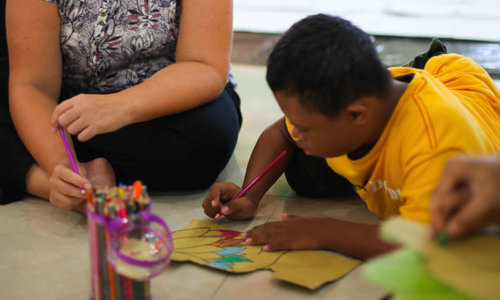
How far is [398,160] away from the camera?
0.96m

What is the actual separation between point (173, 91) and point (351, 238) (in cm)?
46

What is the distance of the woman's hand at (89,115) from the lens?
1029 millimetres

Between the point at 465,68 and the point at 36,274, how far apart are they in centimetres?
88

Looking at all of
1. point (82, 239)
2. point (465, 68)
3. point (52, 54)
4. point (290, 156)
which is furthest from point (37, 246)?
point (465, 68)

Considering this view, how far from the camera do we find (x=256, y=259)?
999 mm

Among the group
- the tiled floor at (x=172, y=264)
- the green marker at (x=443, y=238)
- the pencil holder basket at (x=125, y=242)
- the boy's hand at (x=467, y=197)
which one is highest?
the boy's hand at (x=467, y=197)

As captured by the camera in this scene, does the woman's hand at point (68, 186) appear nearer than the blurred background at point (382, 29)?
Yes

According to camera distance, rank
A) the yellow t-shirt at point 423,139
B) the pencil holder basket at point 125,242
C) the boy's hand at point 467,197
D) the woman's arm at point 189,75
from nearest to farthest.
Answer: the boy's hand at point 467,197 → the pencil holder basket at point 125,242 → the yellow t-shirt at point 423,139 → the woman's arm at point 189,75

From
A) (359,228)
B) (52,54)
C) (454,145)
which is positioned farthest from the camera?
(52,54)

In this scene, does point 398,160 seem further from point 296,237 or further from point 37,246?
point 37,246

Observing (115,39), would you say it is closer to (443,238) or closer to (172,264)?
(172,264)

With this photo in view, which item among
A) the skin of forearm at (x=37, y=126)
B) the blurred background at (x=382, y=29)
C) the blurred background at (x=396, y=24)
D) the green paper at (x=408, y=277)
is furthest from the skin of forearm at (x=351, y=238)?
the blurred background at (x=396, y=24)

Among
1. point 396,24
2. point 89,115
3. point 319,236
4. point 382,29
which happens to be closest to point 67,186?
point 89,115

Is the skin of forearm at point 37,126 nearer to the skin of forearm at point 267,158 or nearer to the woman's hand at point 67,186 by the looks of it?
the woman's hand at point 67,186
